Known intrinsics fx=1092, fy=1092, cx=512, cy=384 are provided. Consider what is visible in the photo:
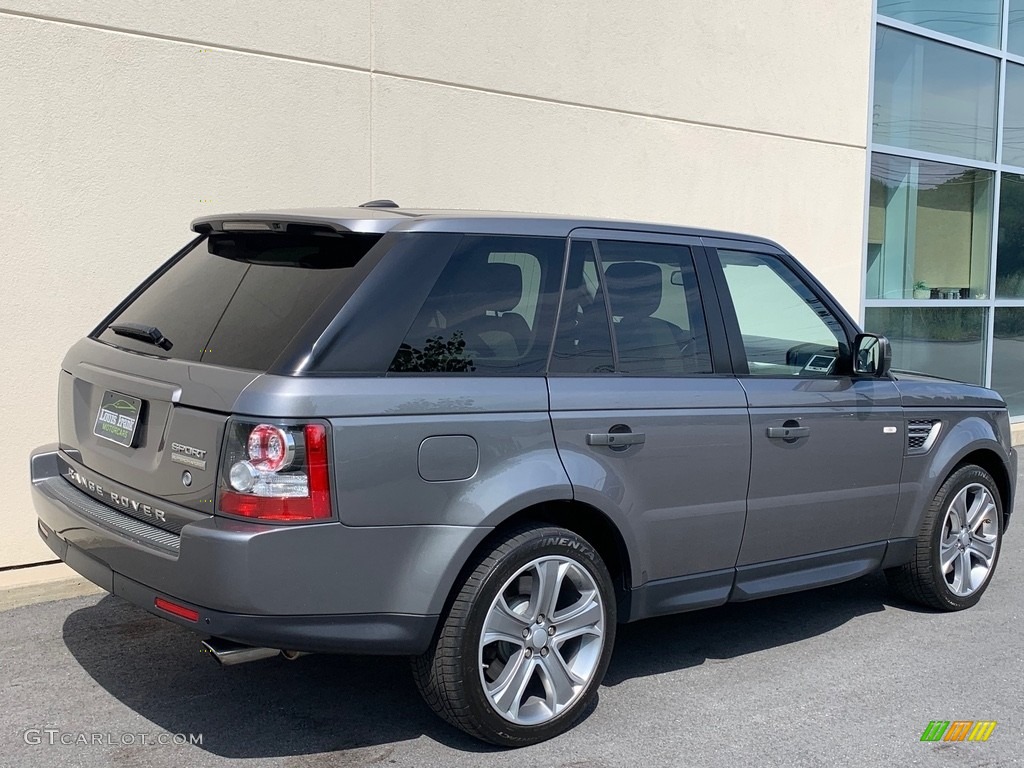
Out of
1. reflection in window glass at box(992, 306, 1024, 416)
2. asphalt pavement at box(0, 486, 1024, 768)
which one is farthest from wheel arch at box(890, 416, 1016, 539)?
A: reflection in window glass at box(992, 306, 1024, 416)

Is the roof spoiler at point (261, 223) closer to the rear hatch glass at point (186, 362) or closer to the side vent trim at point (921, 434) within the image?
the rear hatch glass at point (186, 362)

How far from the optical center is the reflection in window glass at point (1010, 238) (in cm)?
1153

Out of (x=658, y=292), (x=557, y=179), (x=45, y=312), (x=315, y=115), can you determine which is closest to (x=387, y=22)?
(x=315, y=115)

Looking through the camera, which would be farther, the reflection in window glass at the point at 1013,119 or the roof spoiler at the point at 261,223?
the reflection in window glass at the point at 1013,119

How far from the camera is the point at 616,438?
391 centimetres

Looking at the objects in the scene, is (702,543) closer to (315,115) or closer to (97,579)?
(97,579)

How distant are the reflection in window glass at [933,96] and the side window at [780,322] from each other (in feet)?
19.6

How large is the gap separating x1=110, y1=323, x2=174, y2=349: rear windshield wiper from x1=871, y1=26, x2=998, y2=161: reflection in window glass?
8.07m

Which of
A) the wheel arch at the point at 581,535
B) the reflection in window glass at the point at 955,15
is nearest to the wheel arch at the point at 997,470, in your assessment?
the wheel arch at the point at 581,535

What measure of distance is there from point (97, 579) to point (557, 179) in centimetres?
486

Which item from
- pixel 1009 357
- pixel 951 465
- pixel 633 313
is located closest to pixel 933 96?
pixel 1009 357

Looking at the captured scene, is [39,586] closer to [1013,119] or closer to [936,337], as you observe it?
[936,337]

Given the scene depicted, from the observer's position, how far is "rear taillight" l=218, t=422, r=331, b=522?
3193 mm

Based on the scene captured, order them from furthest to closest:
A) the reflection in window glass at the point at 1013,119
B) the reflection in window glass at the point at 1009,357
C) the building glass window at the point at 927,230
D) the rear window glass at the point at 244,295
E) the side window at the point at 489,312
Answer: the reflection in window glass at the point at 1009,357 < the reflection in window glass at the point at 1013,119 < the building glass window at the point at 927,230 < the side window at the point at 489,312 < the rear window glass at the point at 244,295
